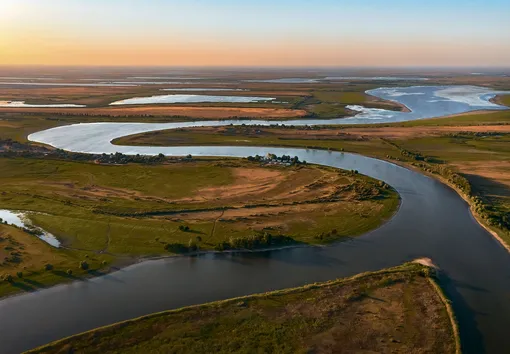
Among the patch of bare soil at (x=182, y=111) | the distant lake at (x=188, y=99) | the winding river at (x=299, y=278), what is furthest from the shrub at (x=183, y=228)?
the distant lake at (x=188, y=99)

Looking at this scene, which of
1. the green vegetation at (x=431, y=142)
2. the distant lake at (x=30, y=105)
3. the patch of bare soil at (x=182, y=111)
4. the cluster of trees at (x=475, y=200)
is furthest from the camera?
the distant lake at (x=30, y=105)

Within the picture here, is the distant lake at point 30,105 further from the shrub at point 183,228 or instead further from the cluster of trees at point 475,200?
the cluster of trees at point 475,200

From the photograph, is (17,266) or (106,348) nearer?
(106,348)

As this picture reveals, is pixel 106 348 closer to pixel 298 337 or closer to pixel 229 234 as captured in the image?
pixel 298 337

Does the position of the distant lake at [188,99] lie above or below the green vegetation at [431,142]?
above

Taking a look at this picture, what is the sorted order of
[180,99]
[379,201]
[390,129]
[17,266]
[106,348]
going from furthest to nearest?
[180,99], [390,129], [379,201], [17,266], [106,348]

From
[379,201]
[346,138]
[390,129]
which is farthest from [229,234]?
[390,129]

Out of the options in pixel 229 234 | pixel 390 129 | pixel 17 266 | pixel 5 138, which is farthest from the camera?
pixel 390 129
